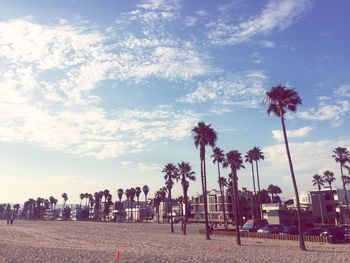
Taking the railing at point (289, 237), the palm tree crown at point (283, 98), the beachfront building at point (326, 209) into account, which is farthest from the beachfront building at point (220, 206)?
the palm tree crown at point (283, 98)

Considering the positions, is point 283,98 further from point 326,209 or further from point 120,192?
point 120,192

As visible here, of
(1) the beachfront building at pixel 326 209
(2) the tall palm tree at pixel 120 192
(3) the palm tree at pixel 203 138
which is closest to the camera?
(3) the palm tree at pixel 203 138

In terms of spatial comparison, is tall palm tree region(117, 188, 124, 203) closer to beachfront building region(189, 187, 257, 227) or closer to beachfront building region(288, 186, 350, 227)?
beachfront building region(189, 187, 257, 227)

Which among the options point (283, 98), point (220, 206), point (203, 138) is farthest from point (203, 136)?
point (220, 206)

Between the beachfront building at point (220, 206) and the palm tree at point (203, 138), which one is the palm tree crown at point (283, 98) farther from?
the beachfront building at point (220, 206)

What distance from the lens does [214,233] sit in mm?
58031

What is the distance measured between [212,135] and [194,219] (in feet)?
333

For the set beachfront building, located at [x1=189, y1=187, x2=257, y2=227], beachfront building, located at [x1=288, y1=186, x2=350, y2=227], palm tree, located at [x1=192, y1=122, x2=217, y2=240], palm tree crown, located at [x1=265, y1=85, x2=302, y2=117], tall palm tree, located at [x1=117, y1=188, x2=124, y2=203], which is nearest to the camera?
palm tree crown, located at [x1=265, y1=85, x2=302, y2=117]

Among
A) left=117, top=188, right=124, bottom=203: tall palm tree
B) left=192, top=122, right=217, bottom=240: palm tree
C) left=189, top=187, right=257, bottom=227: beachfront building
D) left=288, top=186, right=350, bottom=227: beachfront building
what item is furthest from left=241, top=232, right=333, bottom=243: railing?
left=117, top=188, right=124, bottom=203: tall palm tree

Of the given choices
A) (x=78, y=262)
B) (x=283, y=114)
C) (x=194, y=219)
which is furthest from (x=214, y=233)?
(x=194, y=219)

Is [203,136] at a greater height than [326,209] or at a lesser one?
greater

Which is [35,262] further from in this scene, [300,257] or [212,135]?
[212,135]

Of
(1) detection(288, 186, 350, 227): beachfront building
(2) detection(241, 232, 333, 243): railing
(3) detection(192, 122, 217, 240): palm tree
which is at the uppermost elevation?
(3) detection(192, 122, 217, 240): palm tree

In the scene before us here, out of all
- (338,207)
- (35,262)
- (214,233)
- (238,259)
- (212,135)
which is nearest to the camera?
(35,262)
